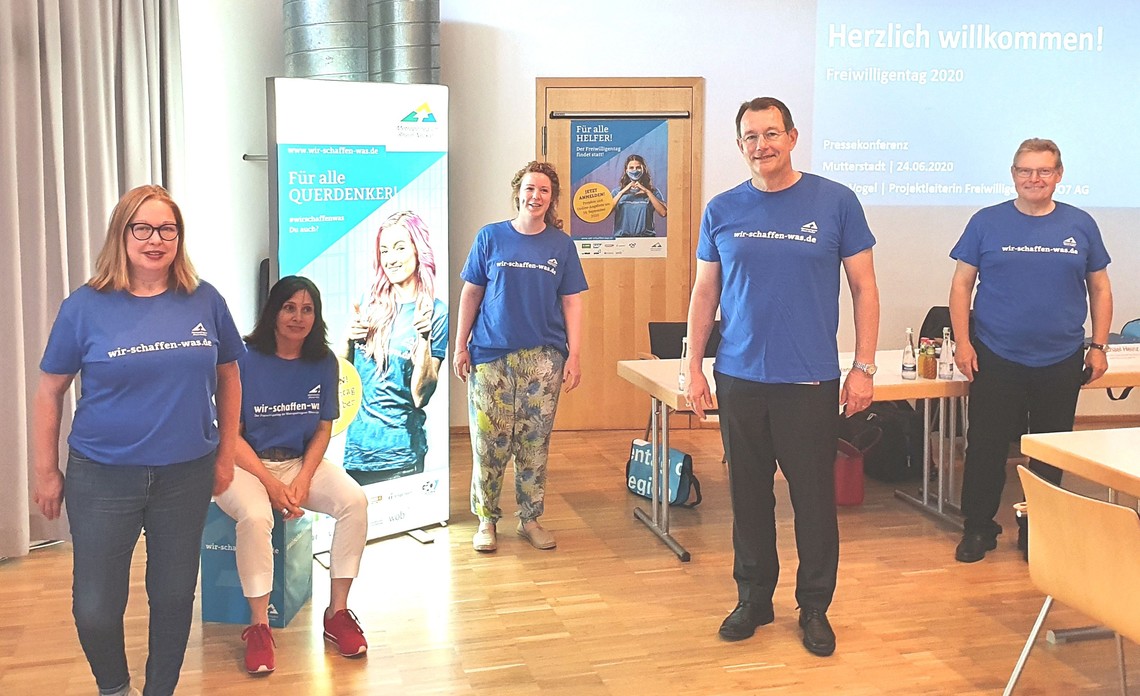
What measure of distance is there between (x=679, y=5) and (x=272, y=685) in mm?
4795

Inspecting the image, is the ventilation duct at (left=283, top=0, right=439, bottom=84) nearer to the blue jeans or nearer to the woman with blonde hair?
the woman with blonde hair

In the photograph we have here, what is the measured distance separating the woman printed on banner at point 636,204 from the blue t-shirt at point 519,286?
2.46 m

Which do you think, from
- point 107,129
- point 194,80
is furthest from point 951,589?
point 194,80

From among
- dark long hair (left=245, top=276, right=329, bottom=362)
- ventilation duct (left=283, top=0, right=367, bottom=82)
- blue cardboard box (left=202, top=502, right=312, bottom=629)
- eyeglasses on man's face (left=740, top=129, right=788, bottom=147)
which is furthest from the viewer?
ventilation duct (left=283, top=0, right=367, bottom=82)

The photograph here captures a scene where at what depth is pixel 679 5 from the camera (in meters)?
6.66

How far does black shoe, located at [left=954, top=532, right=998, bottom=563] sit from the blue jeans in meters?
2.88

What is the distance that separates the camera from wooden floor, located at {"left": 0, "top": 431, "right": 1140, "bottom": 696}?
325 centimetres

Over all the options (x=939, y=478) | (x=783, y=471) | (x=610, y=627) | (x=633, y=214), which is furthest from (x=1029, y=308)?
(x=633, y=214)

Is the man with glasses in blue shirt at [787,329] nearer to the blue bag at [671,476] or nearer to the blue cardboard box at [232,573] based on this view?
the blue cardboard box at [232,573]

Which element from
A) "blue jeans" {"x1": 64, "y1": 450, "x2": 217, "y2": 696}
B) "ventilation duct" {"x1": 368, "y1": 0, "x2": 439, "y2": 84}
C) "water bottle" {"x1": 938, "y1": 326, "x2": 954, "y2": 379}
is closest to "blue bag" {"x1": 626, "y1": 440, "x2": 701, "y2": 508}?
"water bottle" {"x1": 938, "y1": 326, "x2": 954, "y2": 379}

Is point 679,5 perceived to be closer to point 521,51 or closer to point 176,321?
point 521,51

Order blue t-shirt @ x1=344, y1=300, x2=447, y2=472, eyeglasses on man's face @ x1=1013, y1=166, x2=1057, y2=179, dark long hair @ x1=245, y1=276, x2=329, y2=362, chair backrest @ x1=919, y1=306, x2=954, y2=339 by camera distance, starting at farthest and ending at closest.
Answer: chair backrest @ x1=919, y1=306, x2=954, y2=339
blue t-shirt @ x1=344, y1=300, x2=447, y2=472
eyeglasses on man's face @ x1=1013, y1=166, x2=1057, y2=179
dark long hair @ x1=245, y1=276, x2=329, y2=362

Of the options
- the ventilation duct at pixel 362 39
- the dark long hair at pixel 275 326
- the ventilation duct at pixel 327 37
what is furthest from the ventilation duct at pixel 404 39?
the dark long hair at pixel 275 326

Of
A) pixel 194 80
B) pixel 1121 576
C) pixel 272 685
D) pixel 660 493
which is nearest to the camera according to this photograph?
pixel 1121 576
